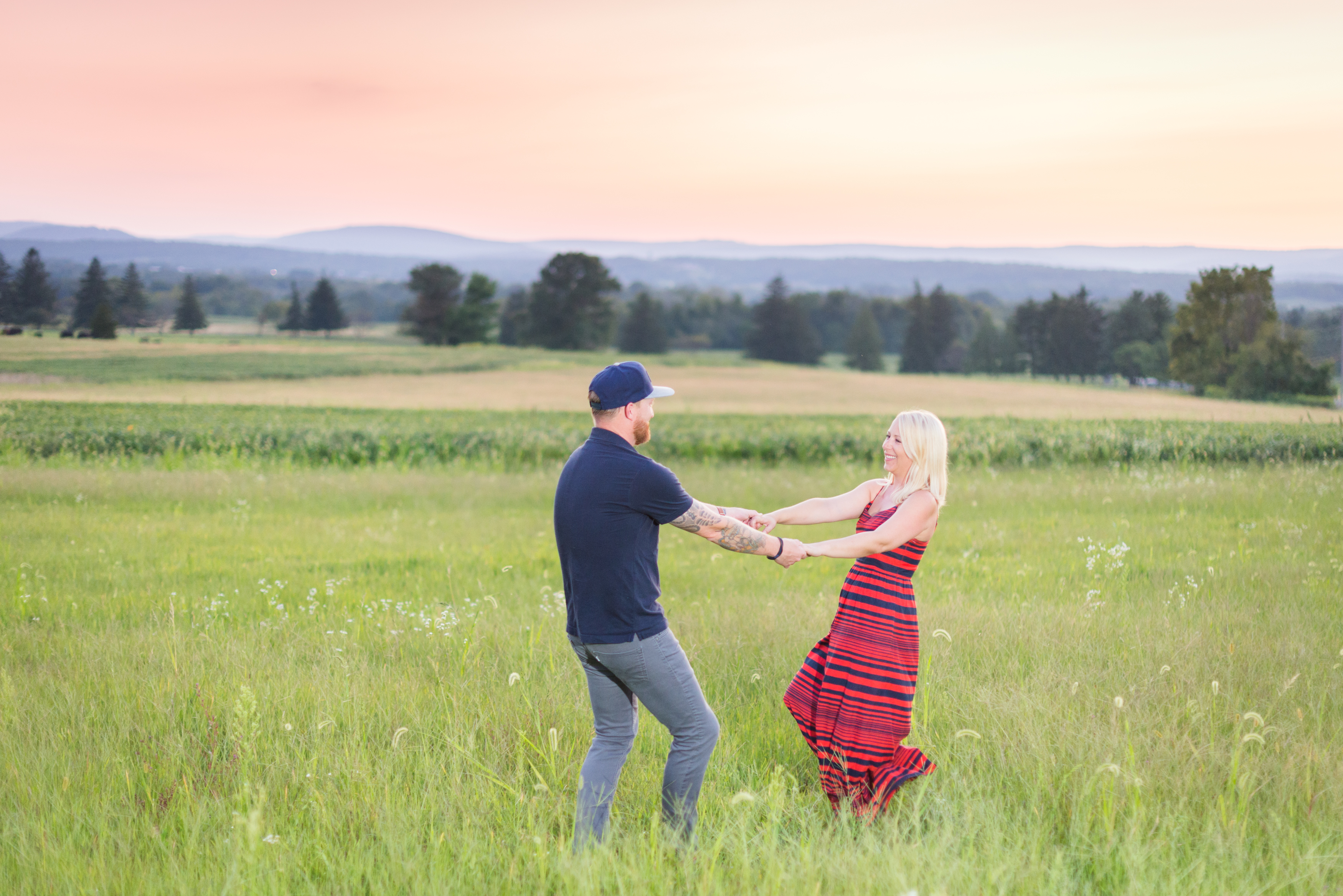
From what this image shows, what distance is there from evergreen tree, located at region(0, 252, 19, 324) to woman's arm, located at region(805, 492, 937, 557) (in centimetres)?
2416

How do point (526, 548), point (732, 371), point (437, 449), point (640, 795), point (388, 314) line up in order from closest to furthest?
point (640, 795) → point (526, 548) → point (437, 449) → point (732, 371) → point (388, 314)

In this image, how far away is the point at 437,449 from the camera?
914 inches

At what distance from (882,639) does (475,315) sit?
94534 mm

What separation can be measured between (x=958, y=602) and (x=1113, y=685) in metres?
2.35

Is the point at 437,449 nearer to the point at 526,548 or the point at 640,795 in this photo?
the point at 526,548

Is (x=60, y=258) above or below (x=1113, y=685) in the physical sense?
above

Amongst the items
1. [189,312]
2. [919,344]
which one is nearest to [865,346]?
[919,344]

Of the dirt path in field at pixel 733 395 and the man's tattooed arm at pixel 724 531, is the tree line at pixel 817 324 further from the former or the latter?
the man's tattooed arm at pixel 724 531

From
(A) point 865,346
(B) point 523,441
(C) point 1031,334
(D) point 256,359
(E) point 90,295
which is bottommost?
(B) point 523,441

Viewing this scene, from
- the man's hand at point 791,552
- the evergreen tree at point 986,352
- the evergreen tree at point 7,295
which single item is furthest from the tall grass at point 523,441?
the evergreen tree at point 986,352

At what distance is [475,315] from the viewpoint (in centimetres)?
9438

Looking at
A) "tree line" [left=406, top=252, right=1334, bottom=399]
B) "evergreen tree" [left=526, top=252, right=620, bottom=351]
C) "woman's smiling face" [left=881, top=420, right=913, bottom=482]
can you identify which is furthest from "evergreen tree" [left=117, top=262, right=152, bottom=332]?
"evergreen tree" [left=526, top=252, right=620, bottom=351]

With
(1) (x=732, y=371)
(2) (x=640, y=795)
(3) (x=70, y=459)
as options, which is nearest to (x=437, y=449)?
(3) (x=70, y=459)

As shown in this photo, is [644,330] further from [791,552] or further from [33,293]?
[791,552]
